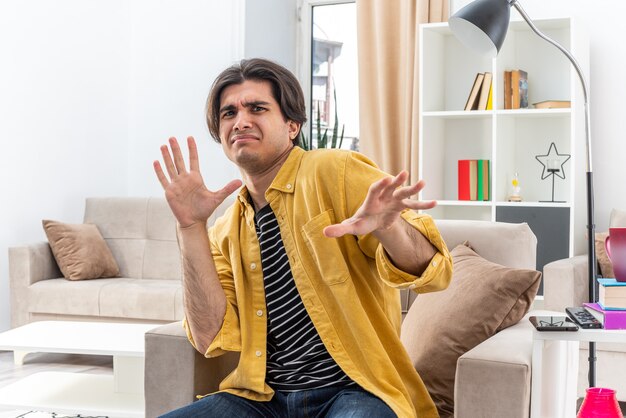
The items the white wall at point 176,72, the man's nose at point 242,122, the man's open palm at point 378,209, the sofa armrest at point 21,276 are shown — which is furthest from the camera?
the white wall at point 176,72

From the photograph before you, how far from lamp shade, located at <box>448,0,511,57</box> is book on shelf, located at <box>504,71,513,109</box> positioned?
2.29 meters

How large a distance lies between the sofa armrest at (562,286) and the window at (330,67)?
2269 mm

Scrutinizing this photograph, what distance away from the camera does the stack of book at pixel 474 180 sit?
452 centimetres

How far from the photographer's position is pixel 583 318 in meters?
1.84

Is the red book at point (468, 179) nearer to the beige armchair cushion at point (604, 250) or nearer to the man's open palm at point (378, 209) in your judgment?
the beige armchair cushion at point (604, 250)

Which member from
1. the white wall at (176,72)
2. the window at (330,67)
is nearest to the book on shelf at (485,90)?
the window at (330,67)

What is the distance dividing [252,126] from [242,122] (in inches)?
0.9

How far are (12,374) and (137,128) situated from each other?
2.17 meters

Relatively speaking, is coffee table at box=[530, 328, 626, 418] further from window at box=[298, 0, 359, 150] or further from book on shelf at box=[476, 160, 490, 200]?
window at box=[298, 0, 359, 150]

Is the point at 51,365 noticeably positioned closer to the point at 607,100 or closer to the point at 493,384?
the point at 493,384

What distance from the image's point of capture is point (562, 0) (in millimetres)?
4668

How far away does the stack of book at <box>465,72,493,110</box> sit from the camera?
177 inches

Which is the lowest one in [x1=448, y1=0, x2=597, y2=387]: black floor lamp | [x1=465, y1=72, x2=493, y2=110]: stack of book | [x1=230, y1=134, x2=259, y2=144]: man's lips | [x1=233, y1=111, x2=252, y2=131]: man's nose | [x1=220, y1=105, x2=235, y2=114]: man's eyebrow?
[x1=230, y1=134, x2=259, y2=144]: man's lips

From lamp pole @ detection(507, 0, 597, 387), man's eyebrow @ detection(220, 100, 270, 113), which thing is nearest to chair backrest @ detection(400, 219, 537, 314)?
lamp pole @ detection(507, 0, 597, 387)
